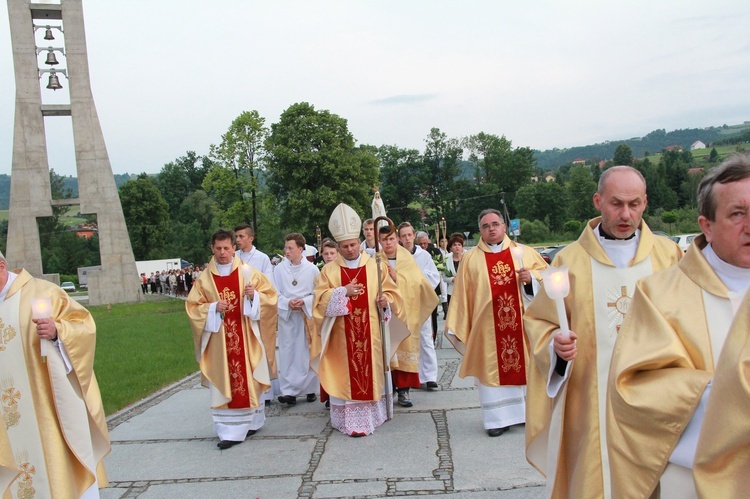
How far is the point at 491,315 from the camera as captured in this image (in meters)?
7.00

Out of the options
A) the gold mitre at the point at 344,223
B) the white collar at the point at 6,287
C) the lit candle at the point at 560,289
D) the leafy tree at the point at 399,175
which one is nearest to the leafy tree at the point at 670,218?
the leafy tree at the point at 399,175

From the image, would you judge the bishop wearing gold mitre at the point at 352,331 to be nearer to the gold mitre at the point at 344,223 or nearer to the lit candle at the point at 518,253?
the gold mitre at the point at 344,223

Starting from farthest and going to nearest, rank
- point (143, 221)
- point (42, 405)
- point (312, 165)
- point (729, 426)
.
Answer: point (143, 221) → point (312, 165) → point (42, 405) → point (729, 426)

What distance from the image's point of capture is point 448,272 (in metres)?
13.1

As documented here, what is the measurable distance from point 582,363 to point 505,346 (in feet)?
10.6

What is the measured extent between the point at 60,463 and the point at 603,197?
3678 millimetres

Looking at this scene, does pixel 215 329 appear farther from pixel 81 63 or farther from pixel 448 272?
pixel 81 63

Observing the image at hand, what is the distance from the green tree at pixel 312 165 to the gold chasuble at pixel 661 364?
133 feet

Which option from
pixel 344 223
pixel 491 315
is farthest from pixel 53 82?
pixel 491 315

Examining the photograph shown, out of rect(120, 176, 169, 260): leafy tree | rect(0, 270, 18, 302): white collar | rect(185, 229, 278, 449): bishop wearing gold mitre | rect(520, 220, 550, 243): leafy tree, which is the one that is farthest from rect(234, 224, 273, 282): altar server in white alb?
rect(120, 176, 169, 260): leafy tree

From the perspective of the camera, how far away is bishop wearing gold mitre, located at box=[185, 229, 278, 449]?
7.00 metres

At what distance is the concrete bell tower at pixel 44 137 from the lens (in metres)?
28.9

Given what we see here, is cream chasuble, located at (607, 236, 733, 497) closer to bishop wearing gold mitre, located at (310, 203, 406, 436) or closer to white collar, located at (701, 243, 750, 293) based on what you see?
white collar, located at (701, 243, 750, 293)

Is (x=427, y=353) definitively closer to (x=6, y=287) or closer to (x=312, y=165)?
(x=6, y=287)
